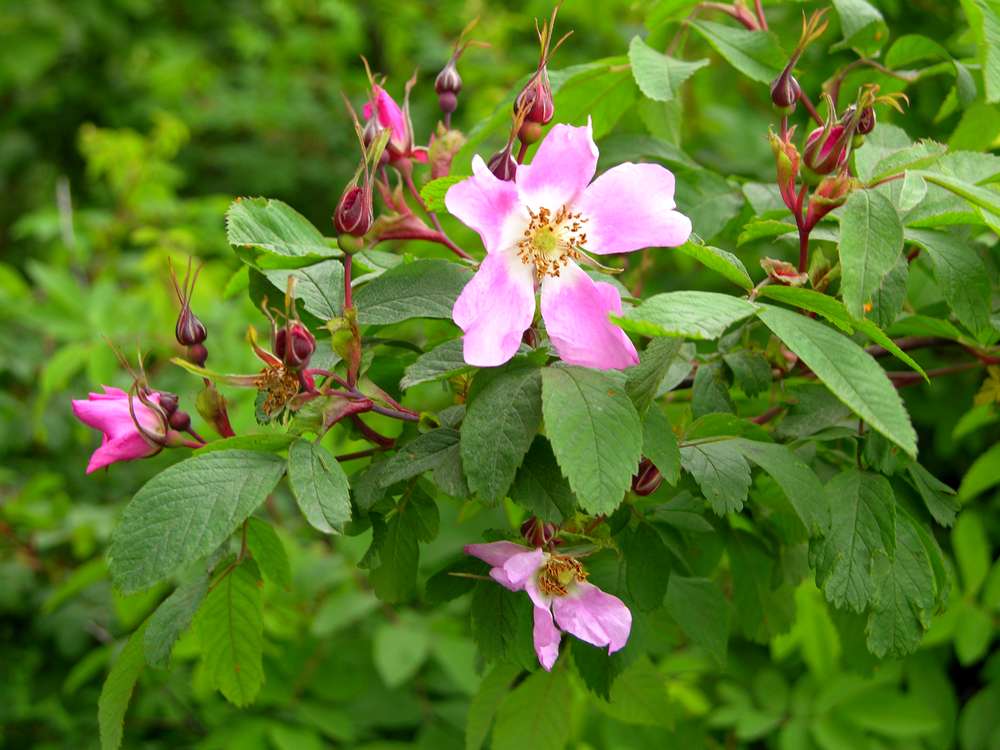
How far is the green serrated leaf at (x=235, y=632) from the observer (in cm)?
91

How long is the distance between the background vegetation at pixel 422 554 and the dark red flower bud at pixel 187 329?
139 millimetres

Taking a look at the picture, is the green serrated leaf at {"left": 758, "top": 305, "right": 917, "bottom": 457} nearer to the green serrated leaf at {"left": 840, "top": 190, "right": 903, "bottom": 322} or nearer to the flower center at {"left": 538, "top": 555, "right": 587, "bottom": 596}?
the green serrated leaf at {"left": 840, "top": 190, "right": 903, "bottom": 322}

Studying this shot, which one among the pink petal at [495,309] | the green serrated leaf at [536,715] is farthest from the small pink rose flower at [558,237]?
the green serrated leaf at [536,715]

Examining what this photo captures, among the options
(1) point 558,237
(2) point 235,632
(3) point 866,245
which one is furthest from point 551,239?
(2) point 235,632

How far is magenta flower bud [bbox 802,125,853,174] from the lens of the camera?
0.79m

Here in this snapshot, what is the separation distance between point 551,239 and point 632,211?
6 cm

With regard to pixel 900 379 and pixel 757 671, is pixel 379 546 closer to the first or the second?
pixel 900 379

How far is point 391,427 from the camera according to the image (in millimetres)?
1373

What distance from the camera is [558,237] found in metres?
0.79

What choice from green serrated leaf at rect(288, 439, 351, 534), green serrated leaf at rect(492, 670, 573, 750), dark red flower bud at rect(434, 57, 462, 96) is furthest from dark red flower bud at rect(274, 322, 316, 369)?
green serrated leaf at rect(492, 670, 573, 750)

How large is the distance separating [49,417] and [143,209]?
0.71 meters

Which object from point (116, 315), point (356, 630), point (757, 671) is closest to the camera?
point (757, 671)

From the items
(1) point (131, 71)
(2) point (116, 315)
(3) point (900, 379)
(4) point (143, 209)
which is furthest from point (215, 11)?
(3) point (900, 379)

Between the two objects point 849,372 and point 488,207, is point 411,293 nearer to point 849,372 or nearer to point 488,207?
point 488,207
